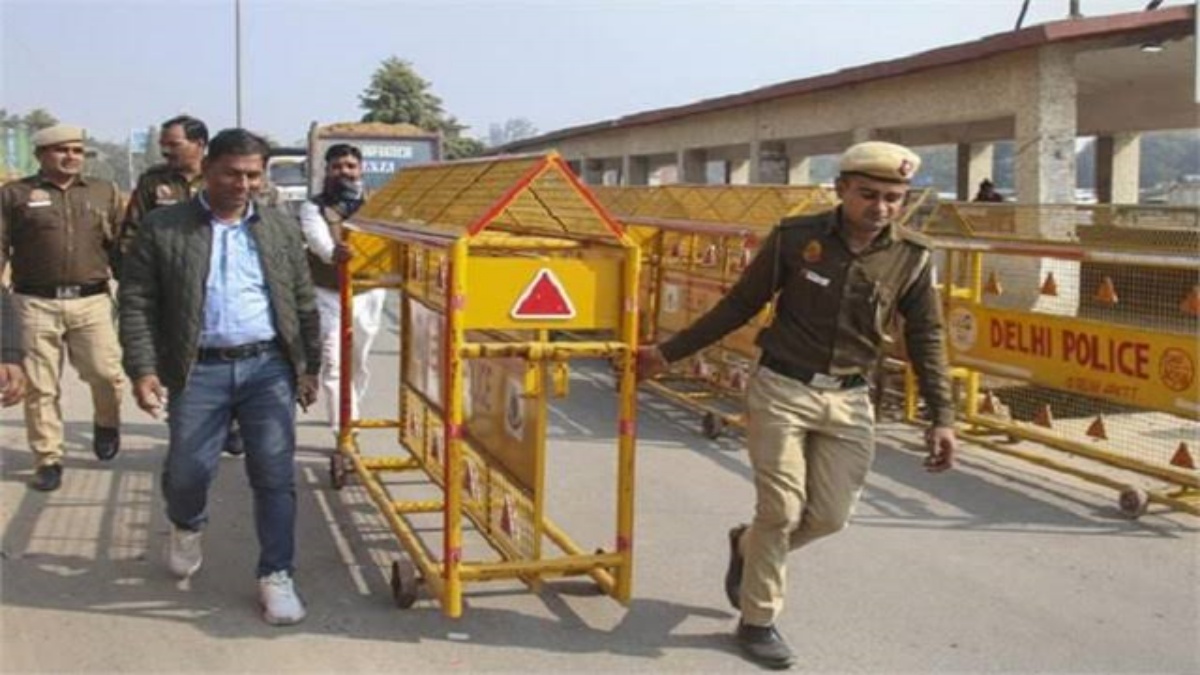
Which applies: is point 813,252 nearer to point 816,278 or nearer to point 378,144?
point 816,278

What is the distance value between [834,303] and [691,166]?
25950mm

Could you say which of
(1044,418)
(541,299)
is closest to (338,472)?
(541,299)

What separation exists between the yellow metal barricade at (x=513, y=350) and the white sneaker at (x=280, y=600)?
40 cm

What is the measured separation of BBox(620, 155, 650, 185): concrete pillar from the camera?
34469 mm

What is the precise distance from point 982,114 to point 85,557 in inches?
551

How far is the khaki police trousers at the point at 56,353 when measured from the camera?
6.59 meters

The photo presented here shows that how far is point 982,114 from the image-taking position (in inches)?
651

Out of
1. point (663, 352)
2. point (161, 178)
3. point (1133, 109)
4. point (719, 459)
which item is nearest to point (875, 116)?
point (1133, 109)

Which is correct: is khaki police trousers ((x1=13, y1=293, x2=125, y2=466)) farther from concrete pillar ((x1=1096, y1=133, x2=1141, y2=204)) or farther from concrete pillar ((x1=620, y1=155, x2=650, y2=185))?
concrete pillar ((x1=620, y1=155, x2=650, y2=185))

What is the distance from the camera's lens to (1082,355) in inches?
285

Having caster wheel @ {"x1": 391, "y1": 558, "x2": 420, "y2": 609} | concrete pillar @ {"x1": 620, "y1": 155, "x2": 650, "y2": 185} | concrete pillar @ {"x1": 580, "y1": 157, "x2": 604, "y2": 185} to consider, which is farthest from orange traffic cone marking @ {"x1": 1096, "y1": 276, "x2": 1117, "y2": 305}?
concrete pillar @ {"x1": 580, "y1": 157, "x2": 604, "y2": 185}

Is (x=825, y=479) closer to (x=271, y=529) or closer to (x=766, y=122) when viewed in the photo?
(x=271, y=529)

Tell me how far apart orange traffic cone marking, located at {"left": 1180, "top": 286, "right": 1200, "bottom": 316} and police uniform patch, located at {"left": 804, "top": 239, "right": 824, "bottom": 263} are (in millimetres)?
3507

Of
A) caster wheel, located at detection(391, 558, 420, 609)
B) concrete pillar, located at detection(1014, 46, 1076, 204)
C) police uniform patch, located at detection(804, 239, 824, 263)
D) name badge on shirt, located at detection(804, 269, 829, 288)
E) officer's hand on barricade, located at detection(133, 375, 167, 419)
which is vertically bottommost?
caster wheel, located at detection(391, 558, 420, 609)
